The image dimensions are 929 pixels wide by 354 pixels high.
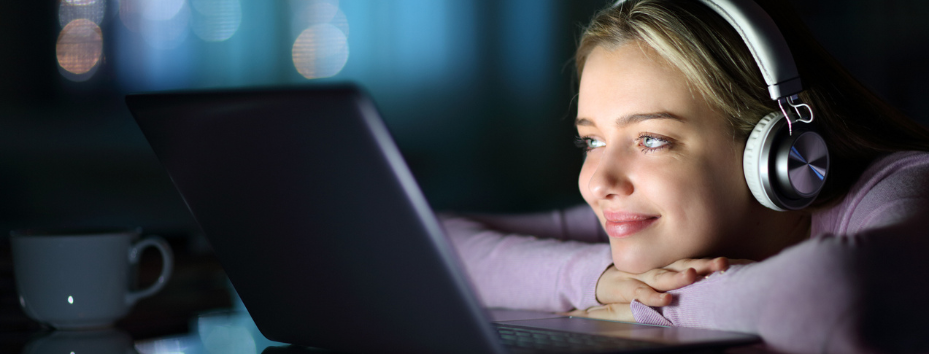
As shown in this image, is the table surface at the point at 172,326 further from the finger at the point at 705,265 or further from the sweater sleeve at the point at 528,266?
the sweater sleeve at the point at 528,266

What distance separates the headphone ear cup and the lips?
0.40 ft

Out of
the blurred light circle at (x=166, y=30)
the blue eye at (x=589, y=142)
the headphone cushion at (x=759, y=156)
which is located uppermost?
the blurred light circle at (x=166, y=30)

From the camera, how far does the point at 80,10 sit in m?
2.38

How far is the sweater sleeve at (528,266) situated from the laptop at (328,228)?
233 mm

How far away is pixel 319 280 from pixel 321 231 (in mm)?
54

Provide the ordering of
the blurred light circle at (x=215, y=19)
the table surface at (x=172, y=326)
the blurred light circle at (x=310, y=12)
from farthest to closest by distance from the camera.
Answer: the blurred light circle at (x=310, y=12) → the blurred light circle at (x=215, y=19) → the table surface at (x=172, y=326)

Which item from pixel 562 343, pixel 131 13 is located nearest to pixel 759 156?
pixel 562 343

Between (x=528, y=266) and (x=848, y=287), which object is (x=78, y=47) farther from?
(x=848, y=287)

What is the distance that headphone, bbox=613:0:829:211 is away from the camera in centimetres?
70

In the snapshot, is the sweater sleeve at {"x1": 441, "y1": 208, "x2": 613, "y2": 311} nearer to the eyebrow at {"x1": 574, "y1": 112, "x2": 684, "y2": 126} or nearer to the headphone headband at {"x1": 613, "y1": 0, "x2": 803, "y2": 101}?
the eyebrow at {"x1": 574, "y1": 112, "x2": 684, "y2": 126}

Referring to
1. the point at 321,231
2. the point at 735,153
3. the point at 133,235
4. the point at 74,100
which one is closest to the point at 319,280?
the point at 321,231

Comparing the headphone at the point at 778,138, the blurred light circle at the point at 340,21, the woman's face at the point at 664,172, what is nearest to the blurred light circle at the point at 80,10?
the blurred light circle at the point at 340,21

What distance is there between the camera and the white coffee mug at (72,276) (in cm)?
72

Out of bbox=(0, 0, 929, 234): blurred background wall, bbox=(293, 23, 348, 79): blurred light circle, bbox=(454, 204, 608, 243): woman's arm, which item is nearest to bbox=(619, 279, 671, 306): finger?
bbox=(454, 204, 608, 243): woman's arm
